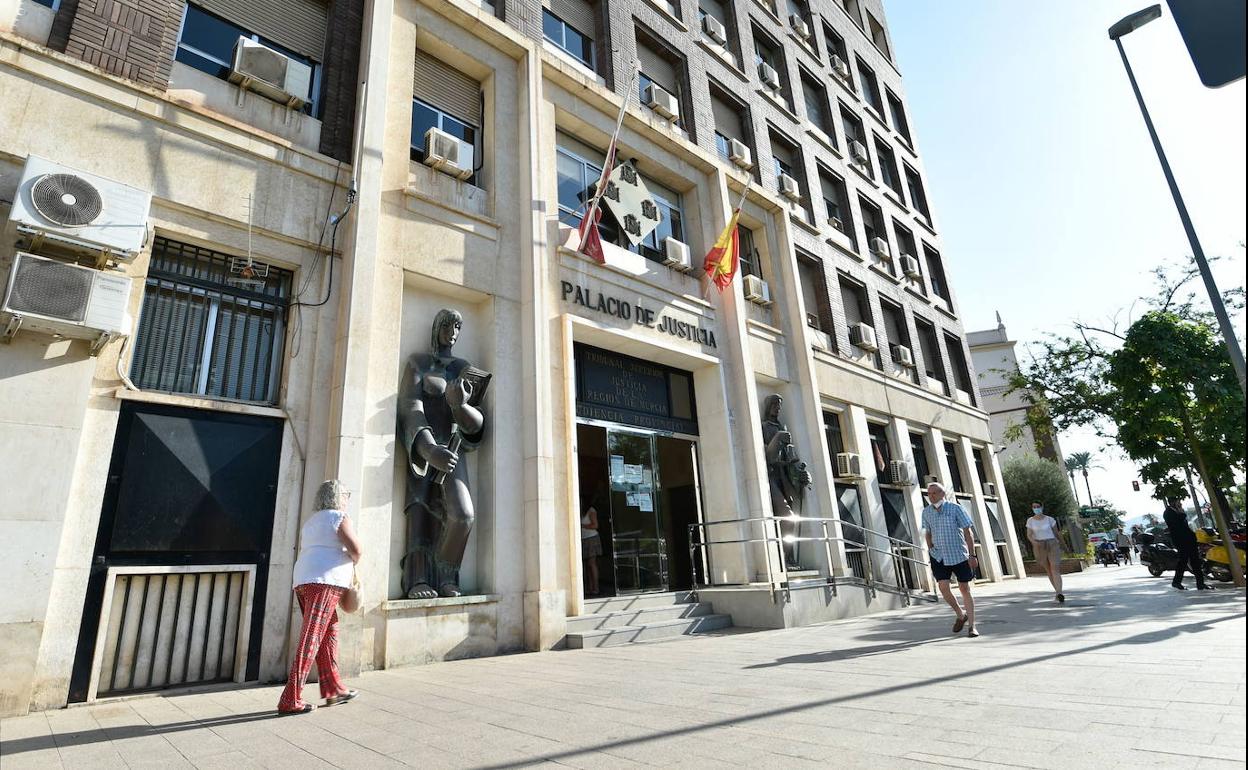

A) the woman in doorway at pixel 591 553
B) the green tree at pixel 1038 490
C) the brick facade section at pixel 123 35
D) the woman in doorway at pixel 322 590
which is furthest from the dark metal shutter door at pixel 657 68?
the green tree at pixel 1038 490

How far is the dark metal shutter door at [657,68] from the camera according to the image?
1433cm

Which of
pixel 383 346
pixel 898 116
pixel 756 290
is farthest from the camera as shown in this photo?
pixel 898 116

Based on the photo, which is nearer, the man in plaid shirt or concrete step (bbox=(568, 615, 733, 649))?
the man in plaid shirt

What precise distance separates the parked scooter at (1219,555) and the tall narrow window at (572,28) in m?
14.7

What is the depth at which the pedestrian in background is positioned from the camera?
11.3m

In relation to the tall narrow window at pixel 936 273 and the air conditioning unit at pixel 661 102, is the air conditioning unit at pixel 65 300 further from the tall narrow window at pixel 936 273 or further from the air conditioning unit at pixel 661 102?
the tall narrow window at pixel 936 273

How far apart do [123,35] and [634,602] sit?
9.02 meters

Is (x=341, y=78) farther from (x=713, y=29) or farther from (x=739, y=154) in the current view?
(x=713, y=29)

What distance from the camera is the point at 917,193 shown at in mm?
24812

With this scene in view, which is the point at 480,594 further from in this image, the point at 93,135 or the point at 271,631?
the point at 93,135

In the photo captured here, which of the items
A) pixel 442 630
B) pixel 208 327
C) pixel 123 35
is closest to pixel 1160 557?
pixel 442 630

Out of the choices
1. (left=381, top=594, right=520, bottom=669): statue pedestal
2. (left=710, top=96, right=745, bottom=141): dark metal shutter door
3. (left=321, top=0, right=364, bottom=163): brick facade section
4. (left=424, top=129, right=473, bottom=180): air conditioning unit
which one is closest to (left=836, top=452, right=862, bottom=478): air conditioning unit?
(left=710, top=96, right=745, bottom=141): dark metal shutter door

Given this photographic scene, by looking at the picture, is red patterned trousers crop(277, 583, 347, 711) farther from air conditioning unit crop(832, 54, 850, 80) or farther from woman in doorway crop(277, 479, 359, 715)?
air conditioning unit crop(832, 54, 850, 80)

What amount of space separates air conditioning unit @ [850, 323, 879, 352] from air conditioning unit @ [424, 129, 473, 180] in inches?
457
